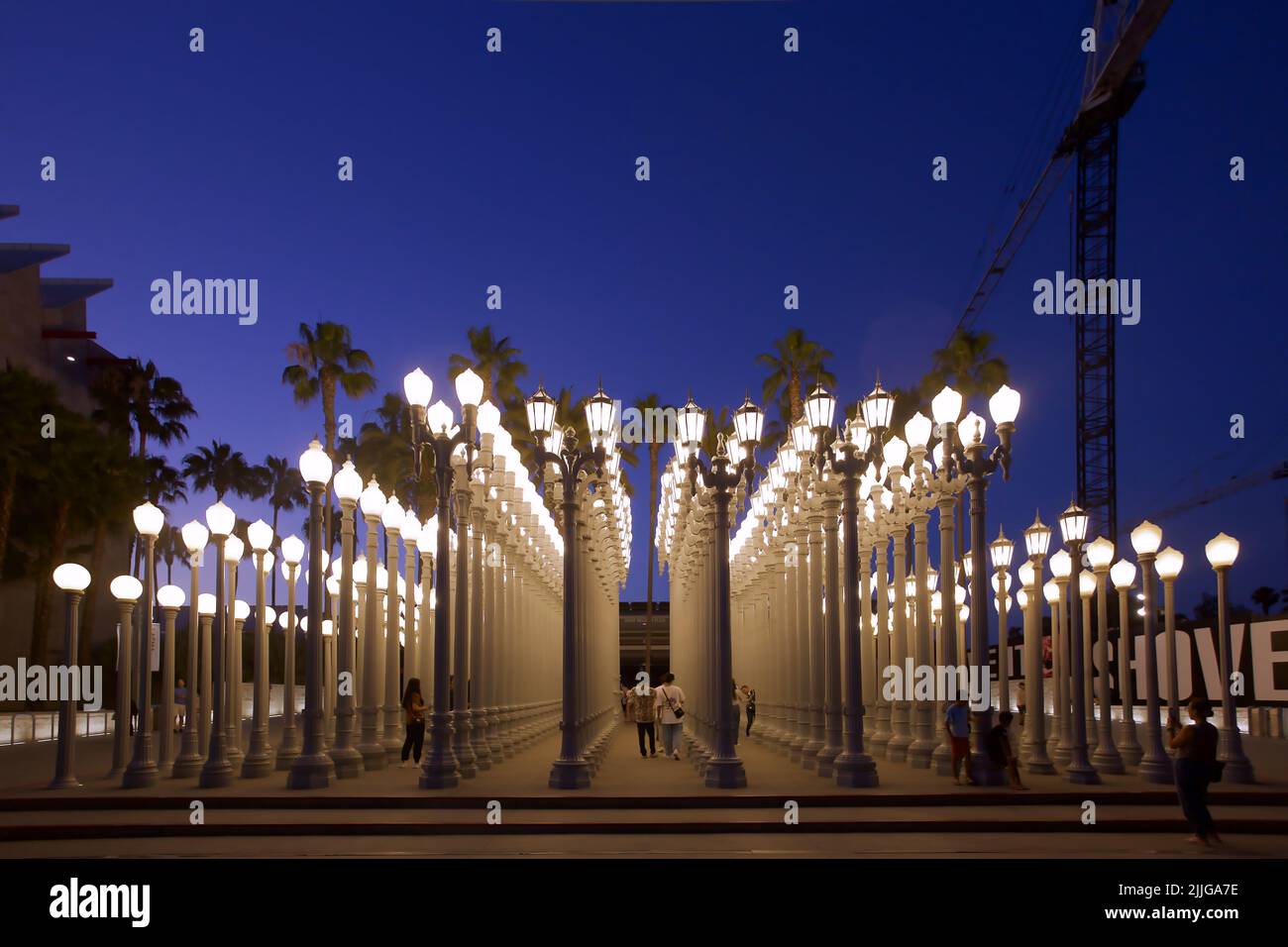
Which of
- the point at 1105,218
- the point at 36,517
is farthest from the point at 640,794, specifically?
the point at 1105,218

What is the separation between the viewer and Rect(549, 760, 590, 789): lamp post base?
17531mm

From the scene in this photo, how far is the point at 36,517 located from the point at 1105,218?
249 ft

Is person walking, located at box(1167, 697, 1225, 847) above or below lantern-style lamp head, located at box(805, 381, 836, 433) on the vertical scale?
below

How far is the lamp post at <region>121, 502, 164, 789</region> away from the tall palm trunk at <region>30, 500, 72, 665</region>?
2709 centimetres

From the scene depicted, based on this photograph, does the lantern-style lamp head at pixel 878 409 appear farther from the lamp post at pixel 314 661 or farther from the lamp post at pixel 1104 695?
the lamp post at pixel 314 661

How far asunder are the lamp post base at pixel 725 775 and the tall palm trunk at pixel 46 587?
35731 mm

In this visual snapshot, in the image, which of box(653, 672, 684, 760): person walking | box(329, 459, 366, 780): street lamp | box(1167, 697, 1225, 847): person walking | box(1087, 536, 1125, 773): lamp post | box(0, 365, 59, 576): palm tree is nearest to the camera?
box(1167, 697, 1225, 847): person walking

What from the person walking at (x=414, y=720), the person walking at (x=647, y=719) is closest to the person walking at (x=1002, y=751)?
the person walking at (x=414, y=720)

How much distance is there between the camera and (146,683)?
21.2 m

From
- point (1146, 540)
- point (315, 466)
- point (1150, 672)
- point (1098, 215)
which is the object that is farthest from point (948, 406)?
point (1098, 215)

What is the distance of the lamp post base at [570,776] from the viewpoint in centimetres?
1753

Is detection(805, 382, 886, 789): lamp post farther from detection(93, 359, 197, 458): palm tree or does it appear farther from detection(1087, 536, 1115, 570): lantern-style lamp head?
detection(93, 359, 197, 458): palm tree

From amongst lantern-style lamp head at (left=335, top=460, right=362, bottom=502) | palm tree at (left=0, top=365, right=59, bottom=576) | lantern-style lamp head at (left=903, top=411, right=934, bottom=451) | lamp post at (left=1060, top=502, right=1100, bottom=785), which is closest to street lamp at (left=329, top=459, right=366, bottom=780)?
lantern-style lamp head at (left=335, top=460, right=362, bottom=502)
